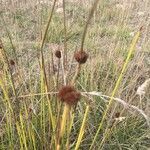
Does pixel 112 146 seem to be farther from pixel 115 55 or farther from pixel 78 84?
pixel 115 55

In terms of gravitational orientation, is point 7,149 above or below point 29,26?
above

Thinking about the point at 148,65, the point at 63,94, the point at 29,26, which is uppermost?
the point at 63,94

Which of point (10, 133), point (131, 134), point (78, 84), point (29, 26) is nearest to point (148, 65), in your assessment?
point (78, 84)

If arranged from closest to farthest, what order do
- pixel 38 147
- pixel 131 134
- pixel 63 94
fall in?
1. pixel 63 94
2. pixel 38 147
3. pixel 131 134

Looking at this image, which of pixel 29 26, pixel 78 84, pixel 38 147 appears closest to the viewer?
pixel 38 147

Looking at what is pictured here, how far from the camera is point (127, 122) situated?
6.80 ft

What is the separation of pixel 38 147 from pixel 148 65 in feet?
3.93

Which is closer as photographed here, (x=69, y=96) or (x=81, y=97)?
(x=69, y=96)

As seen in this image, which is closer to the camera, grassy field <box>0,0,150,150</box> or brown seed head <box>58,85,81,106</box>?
brown seed head <box>58,85,81,106</box>

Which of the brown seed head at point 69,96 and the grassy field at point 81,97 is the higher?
the brown seed head at point 69,96

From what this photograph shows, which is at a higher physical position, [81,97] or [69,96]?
[69,96]

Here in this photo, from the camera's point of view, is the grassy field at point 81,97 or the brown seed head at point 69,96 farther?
the grassy field at point 81,97

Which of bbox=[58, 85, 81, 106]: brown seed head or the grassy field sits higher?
bbox=[58, 85, 81, 106]: brown seed head

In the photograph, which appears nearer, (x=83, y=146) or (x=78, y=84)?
(x=83, y=146)
